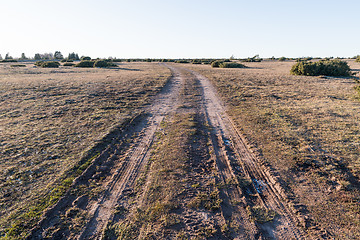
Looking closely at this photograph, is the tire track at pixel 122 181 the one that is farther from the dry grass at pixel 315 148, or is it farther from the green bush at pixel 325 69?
the green bush at pixel 325 69

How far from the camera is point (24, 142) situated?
6.63 m

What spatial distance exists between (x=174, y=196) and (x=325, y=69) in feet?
98.4

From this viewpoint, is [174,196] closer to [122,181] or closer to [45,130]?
[122,181]

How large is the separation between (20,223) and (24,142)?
→ 410 cm

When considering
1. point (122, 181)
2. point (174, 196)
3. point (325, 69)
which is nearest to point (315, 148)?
point (174, 196)

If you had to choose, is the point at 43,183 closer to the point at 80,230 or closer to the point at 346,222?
the point at 80,230

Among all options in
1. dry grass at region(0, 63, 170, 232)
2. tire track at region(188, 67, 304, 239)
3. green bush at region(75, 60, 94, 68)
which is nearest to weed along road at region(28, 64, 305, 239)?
tire track at region(188, 67, 304, 239)

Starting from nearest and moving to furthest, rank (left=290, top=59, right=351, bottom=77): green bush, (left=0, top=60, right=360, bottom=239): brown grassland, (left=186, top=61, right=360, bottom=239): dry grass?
(left=0, top=60, right=360, bottom=239): brown grassland < (left=186, top=61, right=360, bottom=239): dry grass < (left=290, top=59, right=351, bottom=77): green bush

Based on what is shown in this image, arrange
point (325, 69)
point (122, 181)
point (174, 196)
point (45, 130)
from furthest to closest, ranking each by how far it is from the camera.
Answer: point (325, 69), point (45, 130), point (122, 181), point (174, 196)

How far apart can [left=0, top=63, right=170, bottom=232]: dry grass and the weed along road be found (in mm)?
873

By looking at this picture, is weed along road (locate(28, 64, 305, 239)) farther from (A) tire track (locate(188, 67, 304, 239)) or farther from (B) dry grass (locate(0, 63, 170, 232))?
(B) dry grass (locate(0, 63, 170, 232))

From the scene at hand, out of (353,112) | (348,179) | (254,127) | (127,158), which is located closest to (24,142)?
(127,158)

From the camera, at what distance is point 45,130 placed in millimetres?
7703

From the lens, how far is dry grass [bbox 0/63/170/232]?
4566mm
